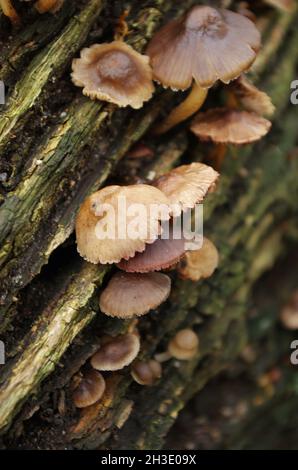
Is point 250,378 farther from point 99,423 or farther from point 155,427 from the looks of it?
point 99,423

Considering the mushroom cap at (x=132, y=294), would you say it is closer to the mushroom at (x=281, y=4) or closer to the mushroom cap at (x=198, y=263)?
the mushroom cap at (x=198, y=263)

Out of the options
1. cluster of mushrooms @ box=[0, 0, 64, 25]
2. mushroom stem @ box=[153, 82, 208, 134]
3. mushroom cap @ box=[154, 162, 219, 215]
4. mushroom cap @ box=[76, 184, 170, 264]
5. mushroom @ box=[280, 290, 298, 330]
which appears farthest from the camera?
mushroom @ box=[280, 290, 298, 330]

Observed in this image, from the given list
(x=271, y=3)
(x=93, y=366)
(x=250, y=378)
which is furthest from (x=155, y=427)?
(x=271, y=3)

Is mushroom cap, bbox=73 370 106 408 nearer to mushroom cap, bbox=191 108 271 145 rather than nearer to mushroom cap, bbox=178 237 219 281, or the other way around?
mushroom cap, bbox=178 237 219 281

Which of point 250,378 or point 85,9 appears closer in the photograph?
point 85,9

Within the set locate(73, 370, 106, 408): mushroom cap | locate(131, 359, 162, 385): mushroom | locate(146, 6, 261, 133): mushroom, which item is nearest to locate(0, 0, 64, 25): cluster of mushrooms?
locate(146, 6, 261, 133): mushroom

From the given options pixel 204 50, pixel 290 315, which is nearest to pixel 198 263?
pixel 204 50

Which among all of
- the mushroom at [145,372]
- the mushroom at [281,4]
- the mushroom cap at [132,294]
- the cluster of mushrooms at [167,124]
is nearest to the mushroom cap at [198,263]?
the cluster of mushrooms at [167,124]

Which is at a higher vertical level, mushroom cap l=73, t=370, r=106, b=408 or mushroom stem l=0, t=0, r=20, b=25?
mushroom stem l=0, t=0, r=20, b=25

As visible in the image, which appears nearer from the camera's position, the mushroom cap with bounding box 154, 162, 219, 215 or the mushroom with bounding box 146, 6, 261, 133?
the mushroom cap with bounding box 154, 162, 219, 215
